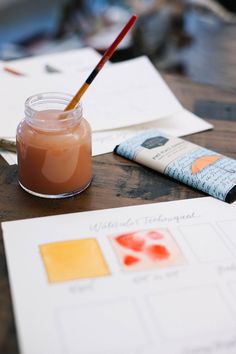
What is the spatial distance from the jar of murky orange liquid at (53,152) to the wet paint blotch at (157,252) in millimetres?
141

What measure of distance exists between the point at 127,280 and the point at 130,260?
34mm

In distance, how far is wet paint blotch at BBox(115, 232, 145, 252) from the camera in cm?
57

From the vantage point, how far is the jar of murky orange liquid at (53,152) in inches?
24.5

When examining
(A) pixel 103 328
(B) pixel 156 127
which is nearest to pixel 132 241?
(A) pixel 103 328

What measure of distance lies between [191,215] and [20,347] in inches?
10.5

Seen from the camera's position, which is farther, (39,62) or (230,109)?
(39,62)

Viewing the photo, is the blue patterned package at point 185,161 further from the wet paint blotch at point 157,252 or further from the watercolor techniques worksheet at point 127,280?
the wet paint blotch at point 157,252

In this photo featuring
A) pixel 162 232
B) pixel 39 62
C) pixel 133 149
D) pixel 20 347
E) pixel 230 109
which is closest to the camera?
pixel 20 347

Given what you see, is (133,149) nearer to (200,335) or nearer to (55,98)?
(55,98)

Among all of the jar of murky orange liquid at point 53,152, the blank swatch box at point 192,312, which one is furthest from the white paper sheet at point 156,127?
the blank swatch box at point 192,312

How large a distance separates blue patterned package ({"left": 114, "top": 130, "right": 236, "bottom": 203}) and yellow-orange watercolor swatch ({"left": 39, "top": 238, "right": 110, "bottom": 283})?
178mm

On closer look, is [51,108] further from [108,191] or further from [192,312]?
[192,312]

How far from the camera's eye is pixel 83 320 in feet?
1.54

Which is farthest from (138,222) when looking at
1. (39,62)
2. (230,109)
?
(39,62)
